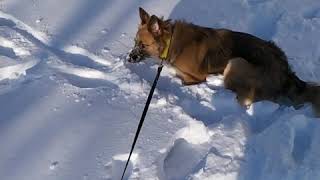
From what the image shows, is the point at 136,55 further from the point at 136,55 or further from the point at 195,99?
the point at 195,99

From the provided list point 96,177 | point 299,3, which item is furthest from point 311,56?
point 96,177

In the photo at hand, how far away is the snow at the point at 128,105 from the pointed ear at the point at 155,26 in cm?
36

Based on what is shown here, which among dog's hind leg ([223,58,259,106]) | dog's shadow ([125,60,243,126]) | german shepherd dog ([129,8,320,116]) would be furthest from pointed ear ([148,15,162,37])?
dog's hind leg ([223,58,259,106])

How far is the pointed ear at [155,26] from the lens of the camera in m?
4.48

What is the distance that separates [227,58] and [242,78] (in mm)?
247

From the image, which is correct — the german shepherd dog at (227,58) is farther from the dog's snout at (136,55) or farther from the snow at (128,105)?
the snow at (128,105)

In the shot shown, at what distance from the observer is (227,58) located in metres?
4.64

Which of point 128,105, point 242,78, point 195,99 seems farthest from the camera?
point 242,78

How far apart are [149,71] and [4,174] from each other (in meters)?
1.66

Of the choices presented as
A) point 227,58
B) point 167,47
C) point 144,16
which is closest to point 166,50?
point 167,47

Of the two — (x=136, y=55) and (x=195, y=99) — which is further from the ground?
(x=136, y=55)

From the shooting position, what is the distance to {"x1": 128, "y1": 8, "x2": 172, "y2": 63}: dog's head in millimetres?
4562

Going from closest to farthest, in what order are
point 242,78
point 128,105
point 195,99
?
point 128,105, point 195,99, point 242,78

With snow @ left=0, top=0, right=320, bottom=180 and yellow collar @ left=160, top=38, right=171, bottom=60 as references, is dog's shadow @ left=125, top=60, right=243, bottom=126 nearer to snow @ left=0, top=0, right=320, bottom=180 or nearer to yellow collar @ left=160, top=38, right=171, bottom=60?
snow @ left=0, top=0, right=320, bottom=180
